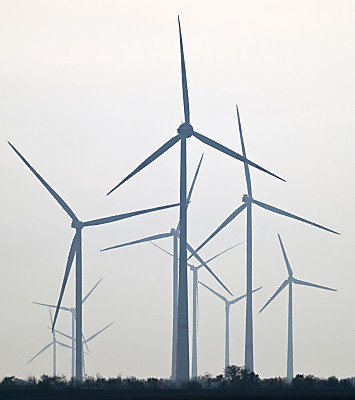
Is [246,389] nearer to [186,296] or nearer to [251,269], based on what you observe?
[186,296]

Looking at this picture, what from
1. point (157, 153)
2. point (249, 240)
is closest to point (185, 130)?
point (157, 153)

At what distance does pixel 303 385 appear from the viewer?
13575cm

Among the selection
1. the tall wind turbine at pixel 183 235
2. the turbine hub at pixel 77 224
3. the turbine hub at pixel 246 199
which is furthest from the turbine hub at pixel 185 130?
the turbine hub at pixel 246 199

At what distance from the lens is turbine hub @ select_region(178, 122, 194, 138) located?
144000mm

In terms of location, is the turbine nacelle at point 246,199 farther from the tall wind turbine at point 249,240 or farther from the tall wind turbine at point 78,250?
the tall wind turbine at point 78,250

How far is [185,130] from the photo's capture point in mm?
144250

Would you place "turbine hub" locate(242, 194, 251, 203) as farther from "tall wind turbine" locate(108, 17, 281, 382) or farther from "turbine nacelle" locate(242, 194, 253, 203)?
"tall wind turbine" locate(108, 17, 281, 382)

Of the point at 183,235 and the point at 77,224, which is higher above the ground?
the point at 77,224

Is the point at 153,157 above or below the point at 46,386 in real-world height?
above

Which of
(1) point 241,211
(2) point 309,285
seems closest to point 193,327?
(2) point 309,285

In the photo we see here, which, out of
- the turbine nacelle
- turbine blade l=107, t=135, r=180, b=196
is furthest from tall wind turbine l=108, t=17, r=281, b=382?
the turbine nacelle

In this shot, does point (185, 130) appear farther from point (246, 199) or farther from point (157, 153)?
point (246, 199)

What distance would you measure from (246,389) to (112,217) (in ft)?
88.0

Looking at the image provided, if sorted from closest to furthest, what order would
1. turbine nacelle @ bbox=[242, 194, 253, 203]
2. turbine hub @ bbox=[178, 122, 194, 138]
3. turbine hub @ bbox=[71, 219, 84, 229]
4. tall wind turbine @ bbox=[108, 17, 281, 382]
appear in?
tall wind turbine @ bbox=[108, 17, 281, 382] → turbine hub @ bbox=[178, 122, 194, 138] → turbine hub @ bbox=[71, 219, 84, 229] → turbine nacelle @ bbox=[242, 194, 253, 203]
